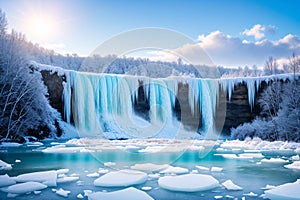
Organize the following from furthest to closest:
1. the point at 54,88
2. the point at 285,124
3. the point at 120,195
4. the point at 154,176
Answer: the point at 54,88 < the point at 285,124 < the point at 154,176 < the point at 120,195

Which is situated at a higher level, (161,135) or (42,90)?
(42,90)

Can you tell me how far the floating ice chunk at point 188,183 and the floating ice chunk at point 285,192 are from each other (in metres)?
1.07

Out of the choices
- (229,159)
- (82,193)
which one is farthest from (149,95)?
(82,193)

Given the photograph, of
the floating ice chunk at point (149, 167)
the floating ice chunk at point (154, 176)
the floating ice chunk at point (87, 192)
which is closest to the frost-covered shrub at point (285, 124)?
the floating ice chunk at point (149, 167)

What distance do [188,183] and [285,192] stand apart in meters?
1.75

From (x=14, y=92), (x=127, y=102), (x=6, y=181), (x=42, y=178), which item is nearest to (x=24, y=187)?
(x=6, y=181)

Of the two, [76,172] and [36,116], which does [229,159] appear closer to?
[76,172]

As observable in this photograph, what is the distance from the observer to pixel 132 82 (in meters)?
29.6

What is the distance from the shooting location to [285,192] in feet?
18.5

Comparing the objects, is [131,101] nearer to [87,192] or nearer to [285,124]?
[285,124]

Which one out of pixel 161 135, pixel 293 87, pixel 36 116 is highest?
pixel 293 87

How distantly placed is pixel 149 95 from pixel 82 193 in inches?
987

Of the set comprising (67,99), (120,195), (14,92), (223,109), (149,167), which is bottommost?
(149,167)

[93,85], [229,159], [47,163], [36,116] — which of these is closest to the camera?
[47,163]
